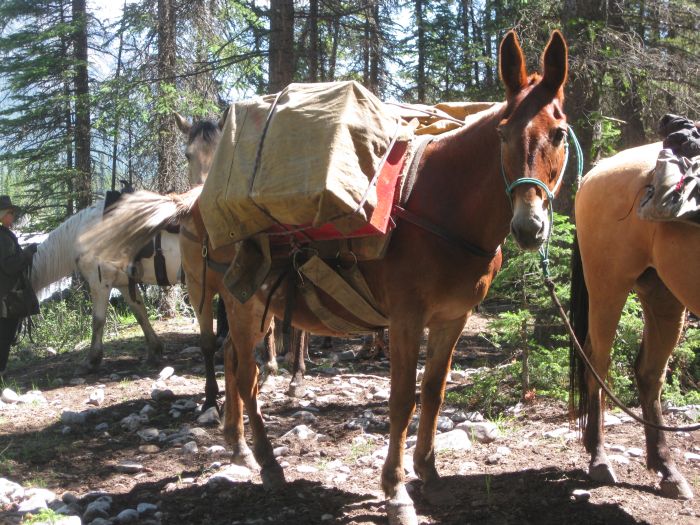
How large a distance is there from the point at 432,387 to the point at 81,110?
1543cm

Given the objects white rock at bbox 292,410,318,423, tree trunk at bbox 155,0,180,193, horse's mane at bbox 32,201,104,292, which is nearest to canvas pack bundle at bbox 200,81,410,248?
white rock at bbox 292,410,318,423

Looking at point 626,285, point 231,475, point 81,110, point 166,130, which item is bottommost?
point 231,475

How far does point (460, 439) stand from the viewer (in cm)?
517

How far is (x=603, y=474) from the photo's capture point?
13.9 ft

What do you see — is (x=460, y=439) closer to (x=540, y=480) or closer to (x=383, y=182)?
(x=540, y=480)

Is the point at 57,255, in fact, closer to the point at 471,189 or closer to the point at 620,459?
the point at 471,189

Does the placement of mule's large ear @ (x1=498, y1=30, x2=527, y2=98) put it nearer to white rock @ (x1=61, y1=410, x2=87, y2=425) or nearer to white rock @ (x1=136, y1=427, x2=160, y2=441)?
white rock @ (x1=136, y1=427, x2=160, y2=441)

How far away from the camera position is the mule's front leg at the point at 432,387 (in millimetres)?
4039

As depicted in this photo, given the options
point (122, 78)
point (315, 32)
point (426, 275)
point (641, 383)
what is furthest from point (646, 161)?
point (122, 78)

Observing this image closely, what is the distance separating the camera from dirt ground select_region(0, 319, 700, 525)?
12.8 feet

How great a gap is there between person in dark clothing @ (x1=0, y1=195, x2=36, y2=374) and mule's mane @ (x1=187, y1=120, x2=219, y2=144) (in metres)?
3.86

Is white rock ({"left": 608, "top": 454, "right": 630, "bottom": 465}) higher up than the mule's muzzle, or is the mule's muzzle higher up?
the mule's muzzle

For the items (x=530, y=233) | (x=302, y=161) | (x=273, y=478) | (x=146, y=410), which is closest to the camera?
(x=530, y=233)

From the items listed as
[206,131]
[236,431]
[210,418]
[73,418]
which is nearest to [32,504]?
[236,431]
